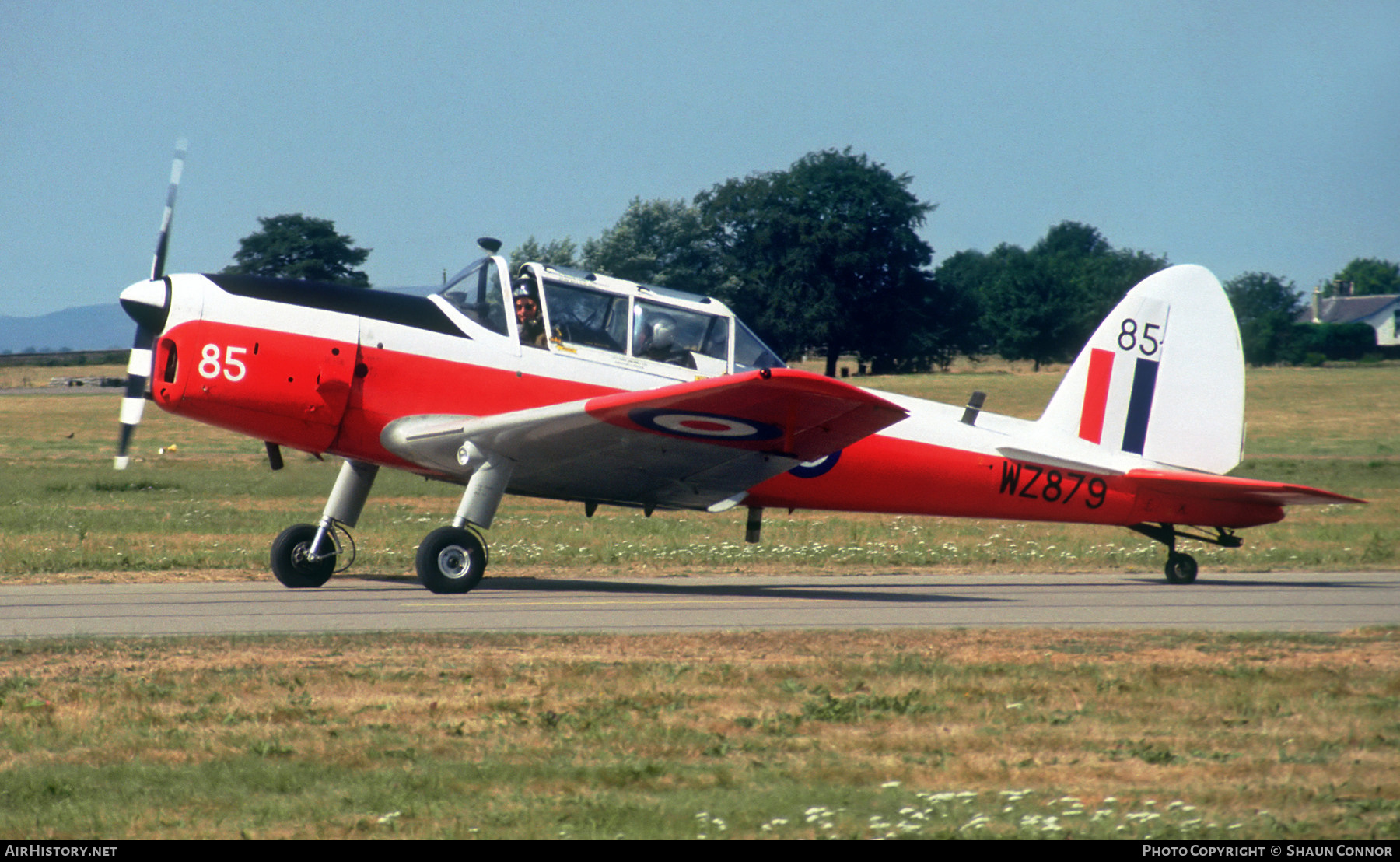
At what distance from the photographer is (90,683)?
6996 millimetres

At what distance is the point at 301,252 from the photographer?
34.2 metres

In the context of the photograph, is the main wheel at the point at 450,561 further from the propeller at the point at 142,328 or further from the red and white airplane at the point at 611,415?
the propeller at the point at 142,328

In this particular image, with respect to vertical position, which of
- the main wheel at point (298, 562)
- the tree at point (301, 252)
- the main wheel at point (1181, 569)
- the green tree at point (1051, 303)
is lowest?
the main wheel at point (298, 562)

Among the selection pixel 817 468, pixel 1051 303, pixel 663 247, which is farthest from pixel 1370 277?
pixel 817 468

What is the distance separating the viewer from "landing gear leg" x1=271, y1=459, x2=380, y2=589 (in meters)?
11.8

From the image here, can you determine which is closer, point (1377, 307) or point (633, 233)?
point (633, 233)

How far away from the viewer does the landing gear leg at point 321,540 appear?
1175 cm

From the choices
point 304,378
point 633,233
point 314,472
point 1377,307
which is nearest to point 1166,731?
point 304,378

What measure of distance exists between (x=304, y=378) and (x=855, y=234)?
48.6 metres

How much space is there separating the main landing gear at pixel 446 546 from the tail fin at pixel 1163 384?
5.78m

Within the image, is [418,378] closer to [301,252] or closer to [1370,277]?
[301,252]

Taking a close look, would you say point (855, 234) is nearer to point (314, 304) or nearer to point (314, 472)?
point (314, 472)

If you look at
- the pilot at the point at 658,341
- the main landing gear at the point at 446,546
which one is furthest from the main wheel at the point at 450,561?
the pilot at the point at 658,341

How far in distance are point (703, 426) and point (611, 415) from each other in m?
0.82
